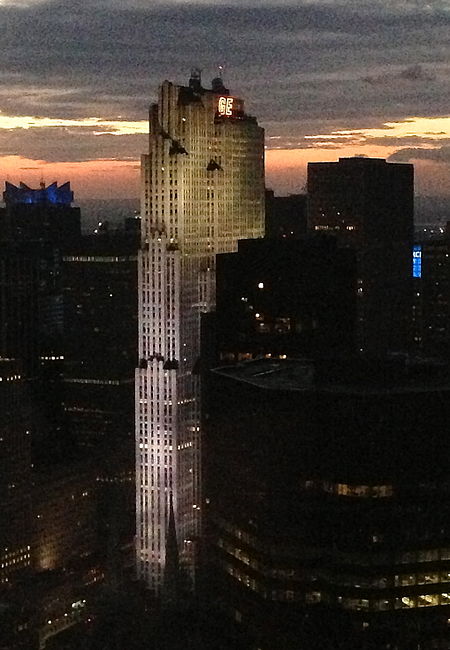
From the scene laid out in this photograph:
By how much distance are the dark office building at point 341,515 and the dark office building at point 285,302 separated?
2203 centimetres

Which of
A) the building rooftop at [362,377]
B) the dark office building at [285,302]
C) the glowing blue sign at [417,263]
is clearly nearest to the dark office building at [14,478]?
the dark office building at [285,302]

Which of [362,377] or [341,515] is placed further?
A: [362,377]

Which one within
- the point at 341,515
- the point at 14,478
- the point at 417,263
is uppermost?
the point at 417,263

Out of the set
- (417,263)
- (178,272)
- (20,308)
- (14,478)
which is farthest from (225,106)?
(20,308)

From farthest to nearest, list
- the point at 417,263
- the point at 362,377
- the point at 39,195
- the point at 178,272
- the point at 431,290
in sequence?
the point at 39,195
the point at 417,263
the point at 431,290
the point at 178,272
the point at 362,377

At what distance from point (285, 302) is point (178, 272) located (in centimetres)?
1766

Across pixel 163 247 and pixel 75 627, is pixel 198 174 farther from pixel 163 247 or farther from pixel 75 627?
pixel 75 627

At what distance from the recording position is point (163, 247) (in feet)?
268

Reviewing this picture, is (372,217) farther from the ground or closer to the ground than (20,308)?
farther from the ground

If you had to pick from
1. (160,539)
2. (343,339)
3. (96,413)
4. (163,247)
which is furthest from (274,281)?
(96,413)

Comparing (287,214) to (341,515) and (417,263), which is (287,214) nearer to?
(417,263)

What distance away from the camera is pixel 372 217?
104 m

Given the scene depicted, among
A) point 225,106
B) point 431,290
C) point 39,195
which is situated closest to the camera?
point 225,106

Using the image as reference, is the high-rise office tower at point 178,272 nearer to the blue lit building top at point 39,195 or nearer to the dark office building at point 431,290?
the dark office building at point 431,290
